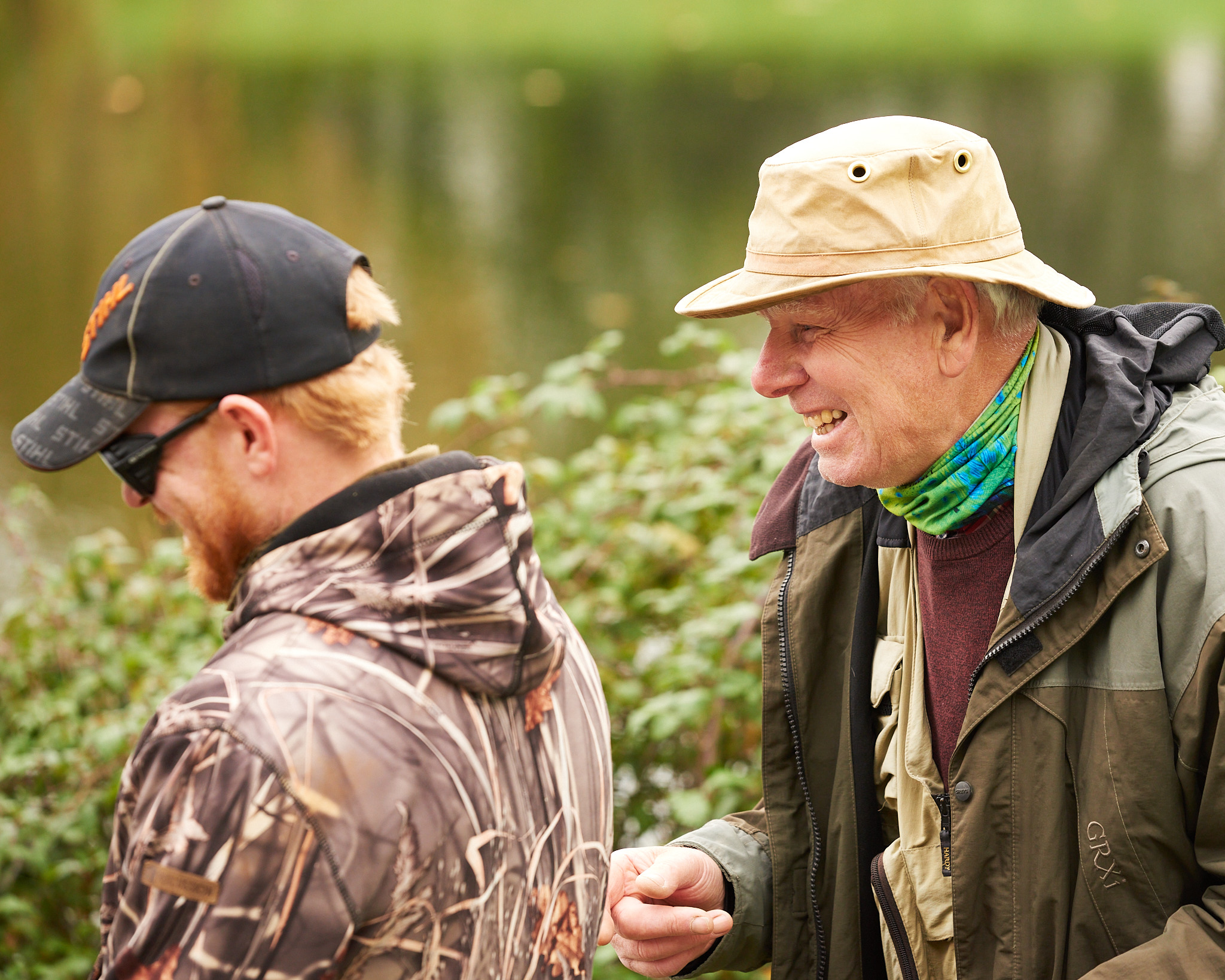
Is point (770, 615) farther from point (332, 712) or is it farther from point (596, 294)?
point (596, 294)

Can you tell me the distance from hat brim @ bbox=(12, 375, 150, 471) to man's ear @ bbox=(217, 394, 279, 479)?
0.10 metres

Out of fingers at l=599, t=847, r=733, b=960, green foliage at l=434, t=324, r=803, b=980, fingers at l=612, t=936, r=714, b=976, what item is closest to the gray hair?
fingers at l=599, t=847, r=733, b=960

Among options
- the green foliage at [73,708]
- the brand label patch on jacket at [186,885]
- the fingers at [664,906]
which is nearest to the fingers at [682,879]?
the fingers at [664,906]

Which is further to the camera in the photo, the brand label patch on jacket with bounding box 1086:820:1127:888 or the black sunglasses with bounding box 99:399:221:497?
the brand label patch on jacket with bounding box 1086:820:1127:888

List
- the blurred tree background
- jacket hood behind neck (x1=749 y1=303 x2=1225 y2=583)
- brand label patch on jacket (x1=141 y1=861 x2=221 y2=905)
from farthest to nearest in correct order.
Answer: the blurred tree background < jacket hood behind neck (x1=749 y1=303 x2=1225 y2=583) < brand label patch on jacket (x1=141 y1=861 x2=221 y2=905)

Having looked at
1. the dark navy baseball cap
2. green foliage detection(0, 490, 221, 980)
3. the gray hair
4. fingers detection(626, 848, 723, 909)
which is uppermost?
the dark navy baseball cap

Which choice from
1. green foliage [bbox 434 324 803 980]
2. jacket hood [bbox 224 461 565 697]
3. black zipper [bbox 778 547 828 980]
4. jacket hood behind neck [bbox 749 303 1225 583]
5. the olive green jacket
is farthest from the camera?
green foliage [bbox 434 324 803 980]

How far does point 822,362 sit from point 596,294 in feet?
22.1

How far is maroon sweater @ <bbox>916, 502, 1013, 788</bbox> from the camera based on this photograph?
77.0 inches

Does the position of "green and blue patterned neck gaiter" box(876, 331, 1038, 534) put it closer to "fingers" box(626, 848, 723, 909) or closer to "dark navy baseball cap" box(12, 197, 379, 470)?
"fingers" box(626, 848, 723, 909)

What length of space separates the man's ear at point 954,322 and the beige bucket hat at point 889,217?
5cm

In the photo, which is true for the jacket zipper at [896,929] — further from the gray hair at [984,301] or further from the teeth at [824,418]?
the gray hair at [984,301]

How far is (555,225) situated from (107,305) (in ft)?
29.5

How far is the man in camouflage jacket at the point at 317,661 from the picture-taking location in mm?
1268
